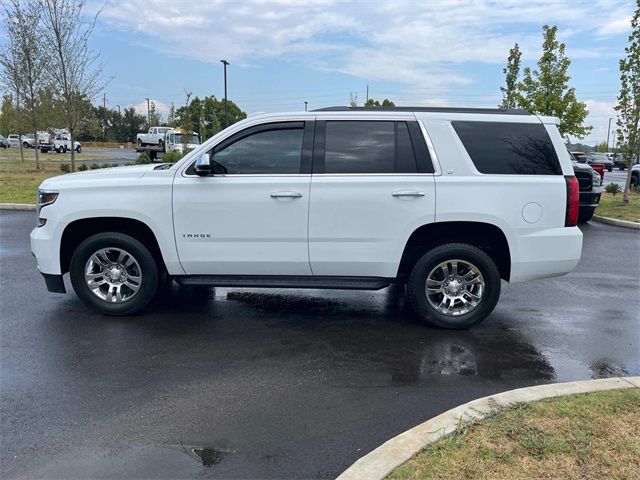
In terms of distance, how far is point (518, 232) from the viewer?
5.05 meters

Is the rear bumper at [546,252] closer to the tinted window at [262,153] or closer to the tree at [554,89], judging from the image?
the tinted window at [262,153]

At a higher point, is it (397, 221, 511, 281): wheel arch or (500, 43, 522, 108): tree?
(500, 43, 522, 108): tree

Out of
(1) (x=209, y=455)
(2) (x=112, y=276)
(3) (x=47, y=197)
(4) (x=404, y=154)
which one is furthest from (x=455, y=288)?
(3) (x=47, y=197)

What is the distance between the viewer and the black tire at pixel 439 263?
5117mm

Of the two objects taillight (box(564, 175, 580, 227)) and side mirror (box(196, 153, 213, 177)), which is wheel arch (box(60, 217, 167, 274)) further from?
taillight (box(564, 175, 580, 227))

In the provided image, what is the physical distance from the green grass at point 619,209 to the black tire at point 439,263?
988cm

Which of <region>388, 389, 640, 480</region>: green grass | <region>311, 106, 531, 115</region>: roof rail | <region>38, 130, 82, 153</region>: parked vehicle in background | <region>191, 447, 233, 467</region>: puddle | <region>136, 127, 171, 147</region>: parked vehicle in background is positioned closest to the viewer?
<region>388, 389, 640, 480</region>: green grass

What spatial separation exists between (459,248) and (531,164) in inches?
42.4

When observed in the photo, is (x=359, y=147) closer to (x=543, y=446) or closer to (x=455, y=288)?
(x=455, y=288)

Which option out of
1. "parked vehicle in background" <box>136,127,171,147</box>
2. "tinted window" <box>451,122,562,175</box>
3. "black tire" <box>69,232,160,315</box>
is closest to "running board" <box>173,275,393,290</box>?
"black tire" <box>69,232,160,315</box>

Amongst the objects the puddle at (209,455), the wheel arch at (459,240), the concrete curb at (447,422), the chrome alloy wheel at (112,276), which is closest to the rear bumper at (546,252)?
the wheel arch at (459,240)

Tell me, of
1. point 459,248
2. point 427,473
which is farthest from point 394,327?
point 427,473

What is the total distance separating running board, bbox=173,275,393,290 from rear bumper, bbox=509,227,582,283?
4.19ft

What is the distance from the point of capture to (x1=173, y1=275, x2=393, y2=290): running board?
16.9 feet
